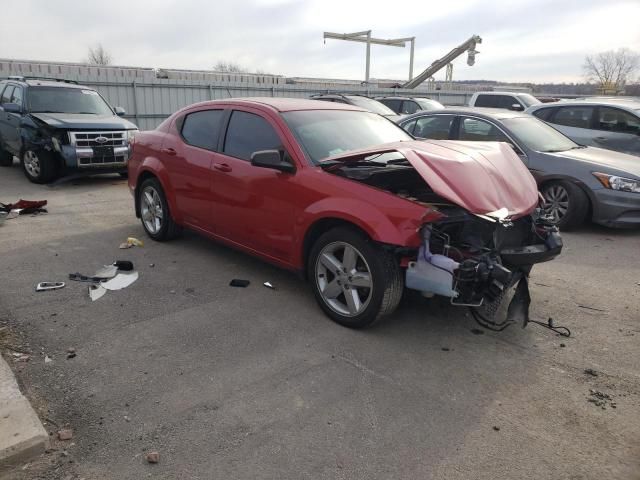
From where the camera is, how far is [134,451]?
8.51ft

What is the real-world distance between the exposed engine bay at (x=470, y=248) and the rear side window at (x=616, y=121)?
6.31m

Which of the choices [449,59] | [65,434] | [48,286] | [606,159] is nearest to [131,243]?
[48,286]

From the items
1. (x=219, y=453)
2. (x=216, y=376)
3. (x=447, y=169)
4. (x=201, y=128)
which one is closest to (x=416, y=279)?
(x=447, y=169)

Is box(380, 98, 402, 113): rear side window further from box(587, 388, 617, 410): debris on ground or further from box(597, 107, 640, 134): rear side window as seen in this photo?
box(587, 388, 617, 410): debris on ground

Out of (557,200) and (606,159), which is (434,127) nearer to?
(557,200)

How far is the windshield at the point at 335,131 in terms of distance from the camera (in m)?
4.44

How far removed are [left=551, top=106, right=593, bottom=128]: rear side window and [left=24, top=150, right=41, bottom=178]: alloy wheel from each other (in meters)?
10.2

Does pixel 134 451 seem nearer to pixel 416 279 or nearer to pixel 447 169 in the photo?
pixel 416 279

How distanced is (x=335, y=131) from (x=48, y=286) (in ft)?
10.1

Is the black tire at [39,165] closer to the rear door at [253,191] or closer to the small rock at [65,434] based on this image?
the rear door at [253,191]

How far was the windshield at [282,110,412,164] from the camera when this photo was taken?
14.6ft

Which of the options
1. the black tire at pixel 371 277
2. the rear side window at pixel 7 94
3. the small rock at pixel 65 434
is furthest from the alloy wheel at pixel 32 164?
the small rock at pixel 65 434

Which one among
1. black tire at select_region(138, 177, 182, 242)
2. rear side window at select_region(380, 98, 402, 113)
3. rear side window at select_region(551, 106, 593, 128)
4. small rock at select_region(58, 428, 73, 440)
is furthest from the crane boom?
small rock at select_region(58, 428, 73, 440)

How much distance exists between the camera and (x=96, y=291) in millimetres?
4629
